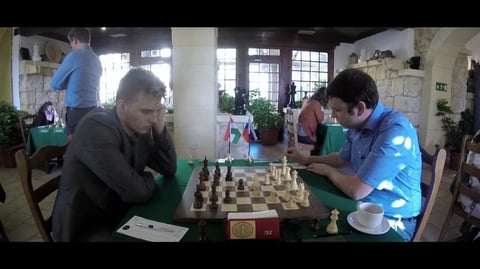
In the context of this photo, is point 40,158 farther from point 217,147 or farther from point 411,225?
point 217,147

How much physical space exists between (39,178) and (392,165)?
105cm

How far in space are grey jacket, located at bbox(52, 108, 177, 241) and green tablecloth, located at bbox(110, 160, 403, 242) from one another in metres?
0.05

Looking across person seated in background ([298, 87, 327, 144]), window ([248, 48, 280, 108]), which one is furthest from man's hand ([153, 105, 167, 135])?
window ([248, 48, 280, 108])

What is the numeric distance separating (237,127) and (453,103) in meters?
2.70

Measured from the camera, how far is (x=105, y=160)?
61cm

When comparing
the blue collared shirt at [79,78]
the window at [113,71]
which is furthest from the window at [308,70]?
the blue collared shirt at [79,78]

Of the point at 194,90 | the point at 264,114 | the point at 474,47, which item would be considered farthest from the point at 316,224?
the point at 474,47

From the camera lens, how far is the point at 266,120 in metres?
3.83

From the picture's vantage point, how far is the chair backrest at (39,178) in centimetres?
62

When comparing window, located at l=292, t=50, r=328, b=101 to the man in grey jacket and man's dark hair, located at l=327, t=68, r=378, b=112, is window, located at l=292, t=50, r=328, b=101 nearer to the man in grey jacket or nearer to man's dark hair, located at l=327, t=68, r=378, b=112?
man's dark hair, located at l=327, t=68, r=378, b=112

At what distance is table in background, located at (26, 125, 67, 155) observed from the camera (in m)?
1.18

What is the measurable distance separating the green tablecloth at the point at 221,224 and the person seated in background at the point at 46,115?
0.86 metres

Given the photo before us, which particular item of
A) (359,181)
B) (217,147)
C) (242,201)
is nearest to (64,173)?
(242,201)

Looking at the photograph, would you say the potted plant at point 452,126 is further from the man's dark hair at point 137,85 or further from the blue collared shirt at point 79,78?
the blue collared shirt at point 79,78
